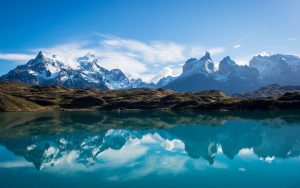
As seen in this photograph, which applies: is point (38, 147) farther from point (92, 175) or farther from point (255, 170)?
point (255, 170)

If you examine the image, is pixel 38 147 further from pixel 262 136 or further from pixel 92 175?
pixel 262 136

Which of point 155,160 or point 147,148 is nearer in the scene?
point 155,160

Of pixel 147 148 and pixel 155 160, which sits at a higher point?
pixel 155 160

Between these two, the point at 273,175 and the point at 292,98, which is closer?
the point at 273,175

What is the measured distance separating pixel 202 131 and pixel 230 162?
42471 mm

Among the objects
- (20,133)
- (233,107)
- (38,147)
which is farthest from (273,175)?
(233,107)

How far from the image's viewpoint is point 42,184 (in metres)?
39.4

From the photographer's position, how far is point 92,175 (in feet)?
142

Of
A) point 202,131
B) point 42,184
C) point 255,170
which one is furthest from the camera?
point 202,131

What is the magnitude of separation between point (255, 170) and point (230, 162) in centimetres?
625

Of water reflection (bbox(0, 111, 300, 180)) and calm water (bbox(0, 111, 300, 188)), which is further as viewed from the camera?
water reflection (bbox(0, 111, 300, 180))

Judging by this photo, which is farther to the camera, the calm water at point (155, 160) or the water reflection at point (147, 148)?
the water reflection at point (147, 148)

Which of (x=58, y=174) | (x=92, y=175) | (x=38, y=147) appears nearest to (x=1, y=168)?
(x=58, y=174)

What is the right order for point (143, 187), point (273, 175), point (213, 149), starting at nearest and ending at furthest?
point (143, 187) < point (273, 175) < point (213, 149)
